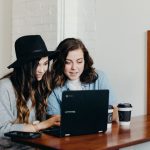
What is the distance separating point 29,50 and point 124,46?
103cm

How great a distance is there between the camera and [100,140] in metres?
1.51

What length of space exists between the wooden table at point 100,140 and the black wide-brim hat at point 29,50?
0.38 meters

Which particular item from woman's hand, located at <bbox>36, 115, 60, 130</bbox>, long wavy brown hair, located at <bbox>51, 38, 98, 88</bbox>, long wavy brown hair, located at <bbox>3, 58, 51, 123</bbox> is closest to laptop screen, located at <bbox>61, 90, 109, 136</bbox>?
woman's hand, located at <bbox>36, 115, 60, 130</bbox>

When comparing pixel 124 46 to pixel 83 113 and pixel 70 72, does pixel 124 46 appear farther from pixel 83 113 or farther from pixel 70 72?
pixel 83 113

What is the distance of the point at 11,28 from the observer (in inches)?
123

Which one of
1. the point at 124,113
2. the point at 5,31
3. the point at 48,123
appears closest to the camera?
the point at 48,123

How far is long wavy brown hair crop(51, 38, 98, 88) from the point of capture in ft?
6.61

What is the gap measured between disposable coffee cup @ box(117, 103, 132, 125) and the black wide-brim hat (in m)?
0.45

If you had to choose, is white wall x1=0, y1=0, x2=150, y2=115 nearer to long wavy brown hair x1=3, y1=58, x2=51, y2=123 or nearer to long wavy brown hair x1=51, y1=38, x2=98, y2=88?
long wavy brown hair x1=51, y1=38, x2=98, y2=88

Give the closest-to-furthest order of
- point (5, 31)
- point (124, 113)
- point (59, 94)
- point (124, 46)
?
point (124, 113) < point (59, 94) < point (124, 46) < point (5, 31)

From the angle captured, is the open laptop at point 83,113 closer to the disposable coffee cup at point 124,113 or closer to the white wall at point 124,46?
the disposable coffee cup at point 124,113

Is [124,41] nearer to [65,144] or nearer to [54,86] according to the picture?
[54,86]

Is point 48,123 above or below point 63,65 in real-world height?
below

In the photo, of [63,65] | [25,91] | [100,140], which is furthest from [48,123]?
[63,65]
